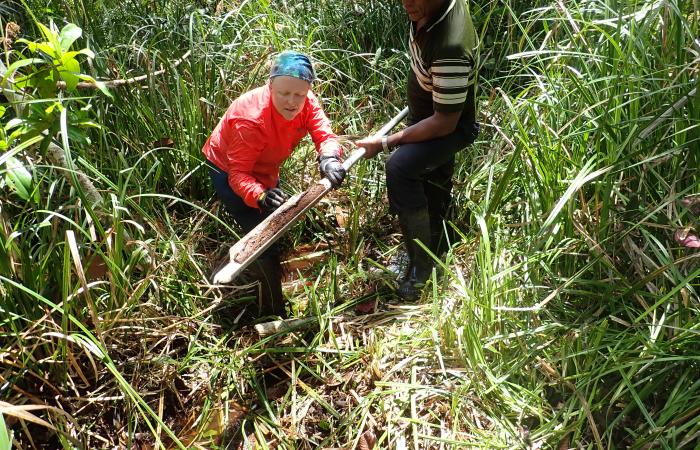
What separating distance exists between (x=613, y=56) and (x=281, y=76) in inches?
49.0

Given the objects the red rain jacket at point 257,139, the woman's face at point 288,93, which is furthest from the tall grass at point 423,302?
the woman's face at point 288,93

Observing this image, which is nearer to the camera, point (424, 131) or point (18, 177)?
point (18, 177)

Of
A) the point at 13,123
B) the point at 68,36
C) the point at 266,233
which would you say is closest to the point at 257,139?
the point at 266,233

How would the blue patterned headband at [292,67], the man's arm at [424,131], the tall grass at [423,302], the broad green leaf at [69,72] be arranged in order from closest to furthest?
the tall grass at [423,302], the broad green leaf at [69,72], the blue patterned headband at [292,67], the man's arm at [424,131]

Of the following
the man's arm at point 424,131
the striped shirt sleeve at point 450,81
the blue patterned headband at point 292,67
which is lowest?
the man's arm at point 424,131

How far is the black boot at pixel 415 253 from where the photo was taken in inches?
114

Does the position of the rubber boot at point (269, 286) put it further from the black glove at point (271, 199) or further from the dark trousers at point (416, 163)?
the dark trousers at point (416, 163)

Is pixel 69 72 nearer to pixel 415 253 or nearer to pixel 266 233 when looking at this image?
pixel 266 233

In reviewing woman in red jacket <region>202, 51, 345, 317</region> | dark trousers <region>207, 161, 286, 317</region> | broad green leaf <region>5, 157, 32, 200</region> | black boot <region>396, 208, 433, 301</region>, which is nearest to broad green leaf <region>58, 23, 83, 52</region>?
broad green leaf <region>5, 157, 32, 200</region>

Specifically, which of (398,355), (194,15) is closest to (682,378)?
(398,355)

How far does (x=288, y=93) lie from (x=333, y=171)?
0.37 meters

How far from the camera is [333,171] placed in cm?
258

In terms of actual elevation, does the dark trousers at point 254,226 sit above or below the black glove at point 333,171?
below

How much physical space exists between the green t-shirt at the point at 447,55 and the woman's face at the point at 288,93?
532mm
